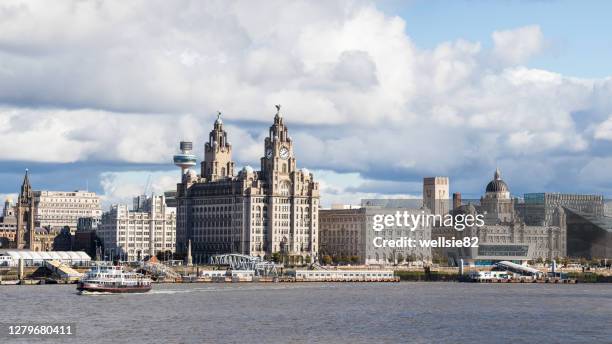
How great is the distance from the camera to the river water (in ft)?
414

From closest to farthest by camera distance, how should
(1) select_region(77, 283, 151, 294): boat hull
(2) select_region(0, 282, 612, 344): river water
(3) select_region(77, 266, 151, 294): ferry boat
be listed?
1. (2) select_region(0, 282, 612, 344): river water
2. (1) select_region(77, 283, 151, 294): boat hull
3. (3) select_region(77, 266, 151, 294): ferry boat

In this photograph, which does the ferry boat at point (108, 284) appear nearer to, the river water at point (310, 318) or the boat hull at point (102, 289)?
the boat hull at point (102, 289)

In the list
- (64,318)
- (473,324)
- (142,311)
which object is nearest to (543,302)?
(473,324)

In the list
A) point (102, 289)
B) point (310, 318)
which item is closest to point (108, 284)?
point (102, 289)

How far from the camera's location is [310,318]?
5896 inches

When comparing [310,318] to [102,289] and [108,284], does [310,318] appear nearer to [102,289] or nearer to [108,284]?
[102,289]

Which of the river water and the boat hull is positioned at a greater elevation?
the boat hull

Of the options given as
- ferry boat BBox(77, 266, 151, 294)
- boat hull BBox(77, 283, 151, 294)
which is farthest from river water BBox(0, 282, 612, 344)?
boat hull BBox(77, 283, 151, 294)

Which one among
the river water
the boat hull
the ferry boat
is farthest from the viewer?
the ferry boat

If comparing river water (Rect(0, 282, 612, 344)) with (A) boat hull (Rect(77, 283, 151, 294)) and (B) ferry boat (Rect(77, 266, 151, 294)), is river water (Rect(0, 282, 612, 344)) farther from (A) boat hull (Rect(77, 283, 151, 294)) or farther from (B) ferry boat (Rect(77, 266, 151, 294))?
(A) boat hull (Rect(77, 283, 151, 294))

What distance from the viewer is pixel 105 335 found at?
125m

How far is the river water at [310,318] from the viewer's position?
12619 cm

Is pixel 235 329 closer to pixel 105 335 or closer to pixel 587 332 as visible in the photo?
pixel 105 335

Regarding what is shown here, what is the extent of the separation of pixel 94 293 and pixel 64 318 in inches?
2059
